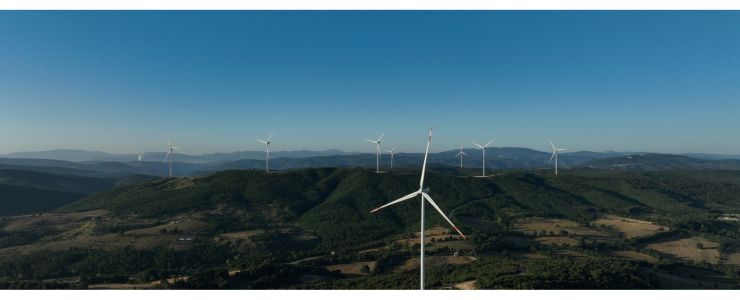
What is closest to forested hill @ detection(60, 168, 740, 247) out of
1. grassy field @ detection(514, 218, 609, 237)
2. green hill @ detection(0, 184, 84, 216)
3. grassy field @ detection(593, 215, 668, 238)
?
grassy field @ detection(593, 215, 668, 238)

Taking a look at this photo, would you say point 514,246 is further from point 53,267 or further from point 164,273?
point 53,267

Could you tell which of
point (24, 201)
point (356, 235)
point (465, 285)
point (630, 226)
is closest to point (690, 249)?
point (630, 226)

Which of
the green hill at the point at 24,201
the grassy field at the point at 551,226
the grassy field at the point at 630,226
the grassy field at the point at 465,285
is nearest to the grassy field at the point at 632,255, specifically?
the grassy field at the point at 551,226

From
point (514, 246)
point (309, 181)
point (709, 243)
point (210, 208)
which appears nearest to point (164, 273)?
point (210, 208)

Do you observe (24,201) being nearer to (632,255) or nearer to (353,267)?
(353,267)

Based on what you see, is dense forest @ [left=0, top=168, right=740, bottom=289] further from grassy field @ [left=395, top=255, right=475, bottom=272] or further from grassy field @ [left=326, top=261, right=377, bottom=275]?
grassy field @ [left=395, top=255, right=475, bottom=272]

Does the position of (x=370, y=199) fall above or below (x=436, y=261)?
above

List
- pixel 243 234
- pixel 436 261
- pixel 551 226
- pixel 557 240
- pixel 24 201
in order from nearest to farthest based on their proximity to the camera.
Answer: pixel 436 261 → pixel 557 240 → pixel 243 234 → pixel 551 226 → pixel 24 201
